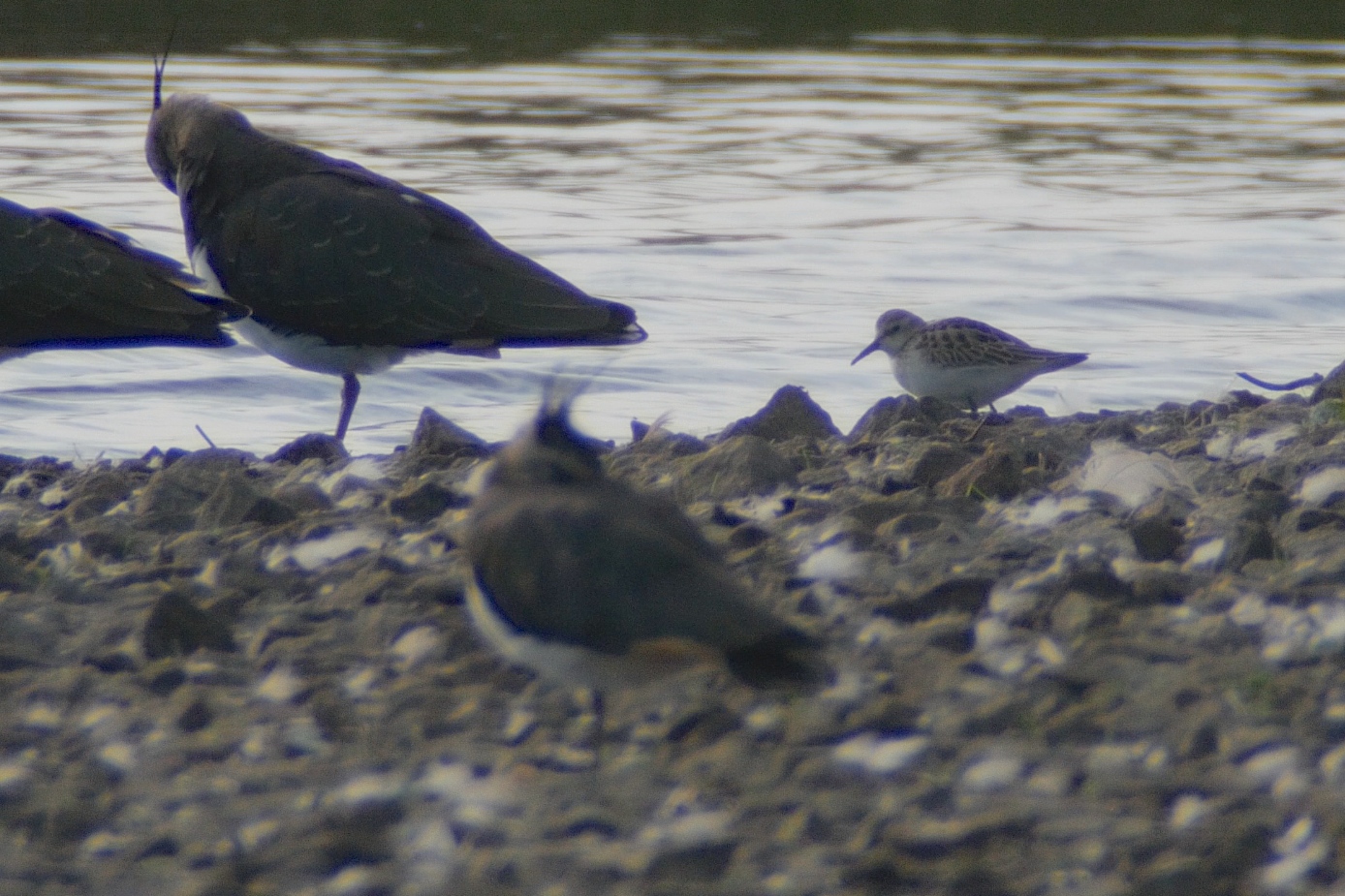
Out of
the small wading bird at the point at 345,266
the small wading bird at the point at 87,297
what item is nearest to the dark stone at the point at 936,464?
the small wading bird at the point at 345,266

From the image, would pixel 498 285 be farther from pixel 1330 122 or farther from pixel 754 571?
pixel 1330 122

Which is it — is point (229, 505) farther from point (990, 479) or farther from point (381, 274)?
point (990, 479)

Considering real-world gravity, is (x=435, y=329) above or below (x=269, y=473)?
above

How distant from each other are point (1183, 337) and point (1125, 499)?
17.9 ft

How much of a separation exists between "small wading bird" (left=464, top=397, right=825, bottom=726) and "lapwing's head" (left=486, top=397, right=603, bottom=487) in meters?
0.09

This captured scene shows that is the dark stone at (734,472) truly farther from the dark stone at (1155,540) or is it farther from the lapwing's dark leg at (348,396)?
the lapwing's dark leg at (348,396)

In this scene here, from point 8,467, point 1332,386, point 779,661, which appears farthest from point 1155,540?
point 8,467

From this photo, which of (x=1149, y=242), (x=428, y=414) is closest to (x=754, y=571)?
(x=428, y=414)

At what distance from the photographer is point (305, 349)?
713 cm

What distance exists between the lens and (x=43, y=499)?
6.10 meters

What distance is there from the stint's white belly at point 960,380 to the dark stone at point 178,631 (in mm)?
3978

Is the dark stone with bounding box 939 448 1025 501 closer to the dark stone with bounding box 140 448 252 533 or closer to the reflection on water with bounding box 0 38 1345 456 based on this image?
the dark stone with bounding box 140 448 252 533

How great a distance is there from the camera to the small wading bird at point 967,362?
24.6ft

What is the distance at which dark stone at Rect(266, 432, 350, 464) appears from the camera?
6945 millimetres
